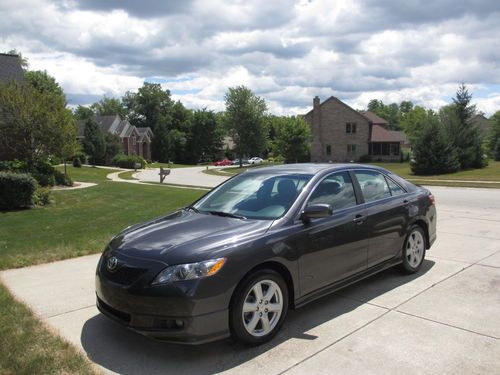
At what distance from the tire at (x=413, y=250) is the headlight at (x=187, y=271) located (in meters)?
3.13

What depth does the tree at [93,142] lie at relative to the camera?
188ft

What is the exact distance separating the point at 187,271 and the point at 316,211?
54.9 inches

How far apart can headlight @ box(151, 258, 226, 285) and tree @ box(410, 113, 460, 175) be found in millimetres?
35842

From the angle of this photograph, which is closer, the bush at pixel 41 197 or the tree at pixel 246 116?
the bush at pixel 41 197

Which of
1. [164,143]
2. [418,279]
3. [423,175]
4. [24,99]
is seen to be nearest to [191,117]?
[164,143]

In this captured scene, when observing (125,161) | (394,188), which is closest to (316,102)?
(125,161)

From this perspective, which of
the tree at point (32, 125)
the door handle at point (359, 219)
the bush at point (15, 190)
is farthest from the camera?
the tree at point (32, 125)

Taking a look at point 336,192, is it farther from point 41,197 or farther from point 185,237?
point 41,197

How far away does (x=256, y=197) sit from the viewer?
193 inches

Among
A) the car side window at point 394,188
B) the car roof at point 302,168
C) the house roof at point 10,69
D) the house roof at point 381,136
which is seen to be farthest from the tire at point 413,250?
the house roof at point 381,136

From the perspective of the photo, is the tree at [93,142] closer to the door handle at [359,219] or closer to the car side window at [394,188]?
the car side window at [394,188]

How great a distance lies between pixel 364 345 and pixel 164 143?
89293 mm

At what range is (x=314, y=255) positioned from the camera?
4453mm

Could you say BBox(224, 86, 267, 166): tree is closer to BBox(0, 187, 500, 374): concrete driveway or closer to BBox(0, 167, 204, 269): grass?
BBox(0, 167, 204, 269): grass
